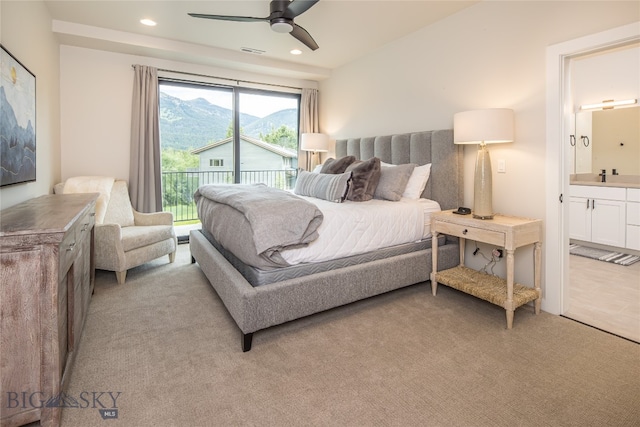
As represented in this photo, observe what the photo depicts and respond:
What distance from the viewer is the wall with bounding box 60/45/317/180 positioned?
4.14 metres

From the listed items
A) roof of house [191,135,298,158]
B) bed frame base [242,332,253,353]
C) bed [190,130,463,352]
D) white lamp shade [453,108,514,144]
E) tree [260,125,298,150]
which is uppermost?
tree [260,125,298,150]

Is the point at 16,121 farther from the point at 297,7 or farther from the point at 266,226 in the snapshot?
the point at 297,7

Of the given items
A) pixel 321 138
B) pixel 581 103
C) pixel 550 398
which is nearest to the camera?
pixel 550 398

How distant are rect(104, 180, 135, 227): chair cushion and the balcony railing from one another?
35.0 inches

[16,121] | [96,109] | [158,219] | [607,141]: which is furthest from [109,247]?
[607,141]

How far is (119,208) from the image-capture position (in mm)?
3945

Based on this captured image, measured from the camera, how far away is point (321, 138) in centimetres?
529

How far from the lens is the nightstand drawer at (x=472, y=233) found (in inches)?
98.5

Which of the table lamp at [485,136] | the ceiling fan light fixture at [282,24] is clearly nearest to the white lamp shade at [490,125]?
the table lamp at [485,136]

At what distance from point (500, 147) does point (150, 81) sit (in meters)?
4.33

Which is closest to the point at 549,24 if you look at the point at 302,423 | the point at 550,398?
the point at 550,398

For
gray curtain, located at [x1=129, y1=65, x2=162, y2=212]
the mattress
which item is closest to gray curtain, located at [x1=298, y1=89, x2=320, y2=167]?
gray curtain, located at [x1=129, y1=65, x2=162, y2=212]

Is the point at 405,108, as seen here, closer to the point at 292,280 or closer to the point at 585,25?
the point at 585,25

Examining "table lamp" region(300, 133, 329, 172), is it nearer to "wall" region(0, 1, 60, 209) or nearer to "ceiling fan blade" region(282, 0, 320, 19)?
"ceiling fan blade" region(282, 0, 320, 19)
